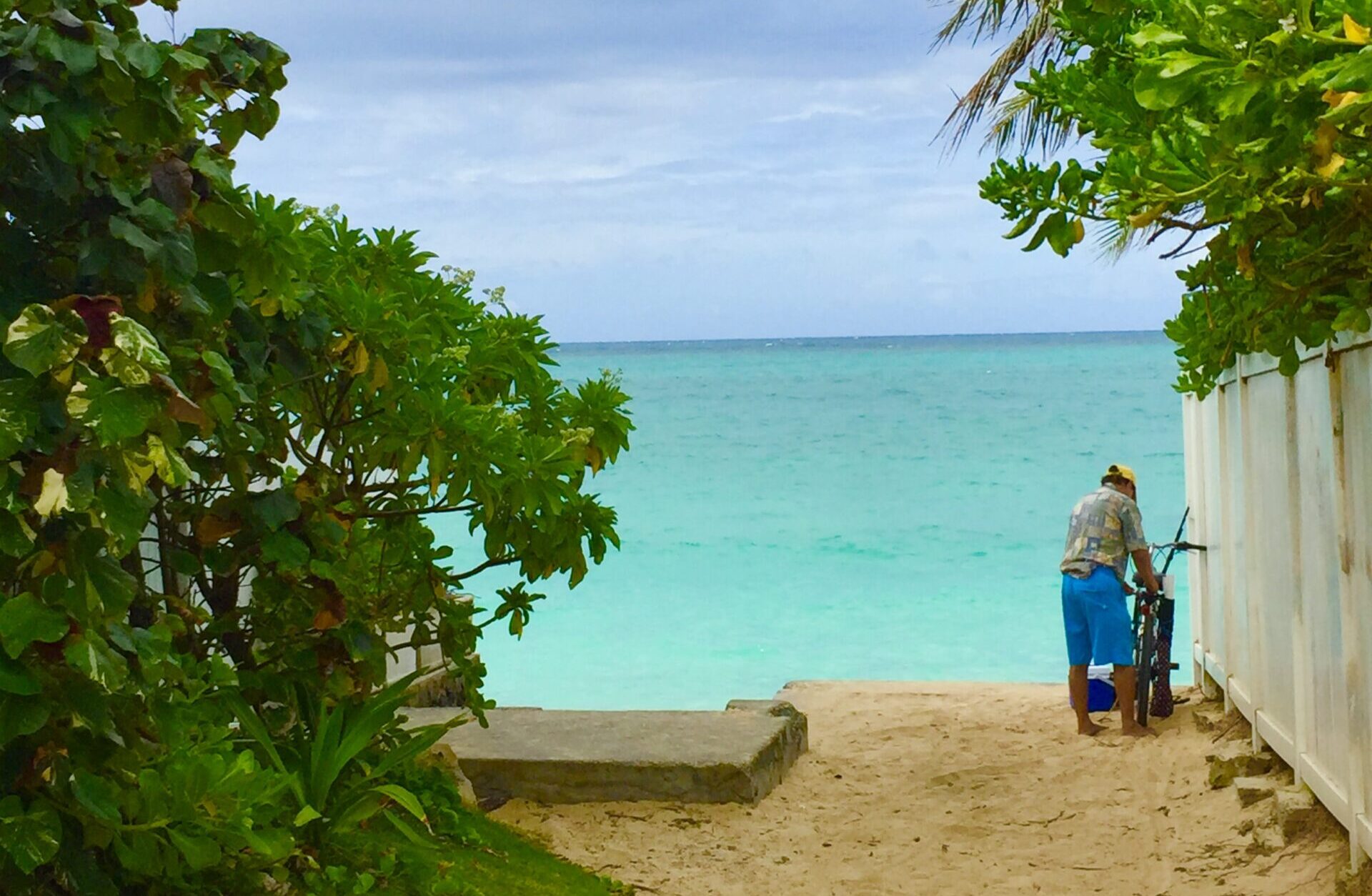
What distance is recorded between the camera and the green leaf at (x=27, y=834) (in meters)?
2.57

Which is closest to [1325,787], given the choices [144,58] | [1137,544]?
[1137,544]

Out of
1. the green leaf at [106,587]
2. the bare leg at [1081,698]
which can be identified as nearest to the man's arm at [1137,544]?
the bare leg at [1081,698]

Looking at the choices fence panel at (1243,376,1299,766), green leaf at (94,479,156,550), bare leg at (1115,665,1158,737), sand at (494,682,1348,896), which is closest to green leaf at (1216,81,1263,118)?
green leaf at (94,479,156,550)

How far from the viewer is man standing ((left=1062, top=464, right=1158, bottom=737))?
837 cm

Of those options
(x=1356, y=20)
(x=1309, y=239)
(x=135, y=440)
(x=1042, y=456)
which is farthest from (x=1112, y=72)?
(x=1042, y=456)

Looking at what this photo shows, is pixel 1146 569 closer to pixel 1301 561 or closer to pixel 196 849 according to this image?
pixel 1301 561

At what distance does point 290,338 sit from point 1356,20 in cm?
256

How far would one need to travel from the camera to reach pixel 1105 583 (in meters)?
8.48

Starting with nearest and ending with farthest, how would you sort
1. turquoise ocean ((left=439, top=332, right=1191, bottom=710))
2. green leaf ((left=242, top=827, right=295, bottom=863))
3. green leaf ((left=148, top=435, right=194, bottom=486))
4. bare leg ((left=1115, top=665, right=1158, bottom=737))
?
1. green leaf ((left=148, top=435, right=194, bottom=486))
2. green leaf ((left=242, top=827, right=295, bottom=863))
3. bare leg ((left=1115, top=665, right=1158, bottom=737))
4. turquoise ocean ((left=439, top=332, right=1191, bottom=710))

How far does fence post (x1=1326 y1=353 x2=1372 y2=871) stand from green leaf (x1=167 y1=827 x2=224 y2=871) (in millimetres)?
3659

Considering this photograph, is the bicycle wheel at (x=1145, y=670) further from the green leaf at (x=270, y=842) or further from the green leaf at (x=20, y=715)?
the green leaf at (x=20, y=715)

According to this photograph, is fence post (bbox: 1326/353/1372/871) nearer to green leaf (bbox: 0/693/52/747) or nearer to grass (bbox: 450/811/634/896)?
grass (bbox: 450/811/634/896)

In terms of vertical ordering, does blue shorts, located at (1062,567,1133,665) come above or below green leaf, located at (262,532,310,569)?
below

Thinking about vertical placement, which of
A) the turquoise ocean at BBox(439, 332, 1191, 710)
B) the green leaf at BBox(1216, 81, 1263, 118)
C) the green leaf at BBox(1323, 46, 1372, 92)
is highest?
the green leaf at BBox(1216, 81, 1263, 118)
